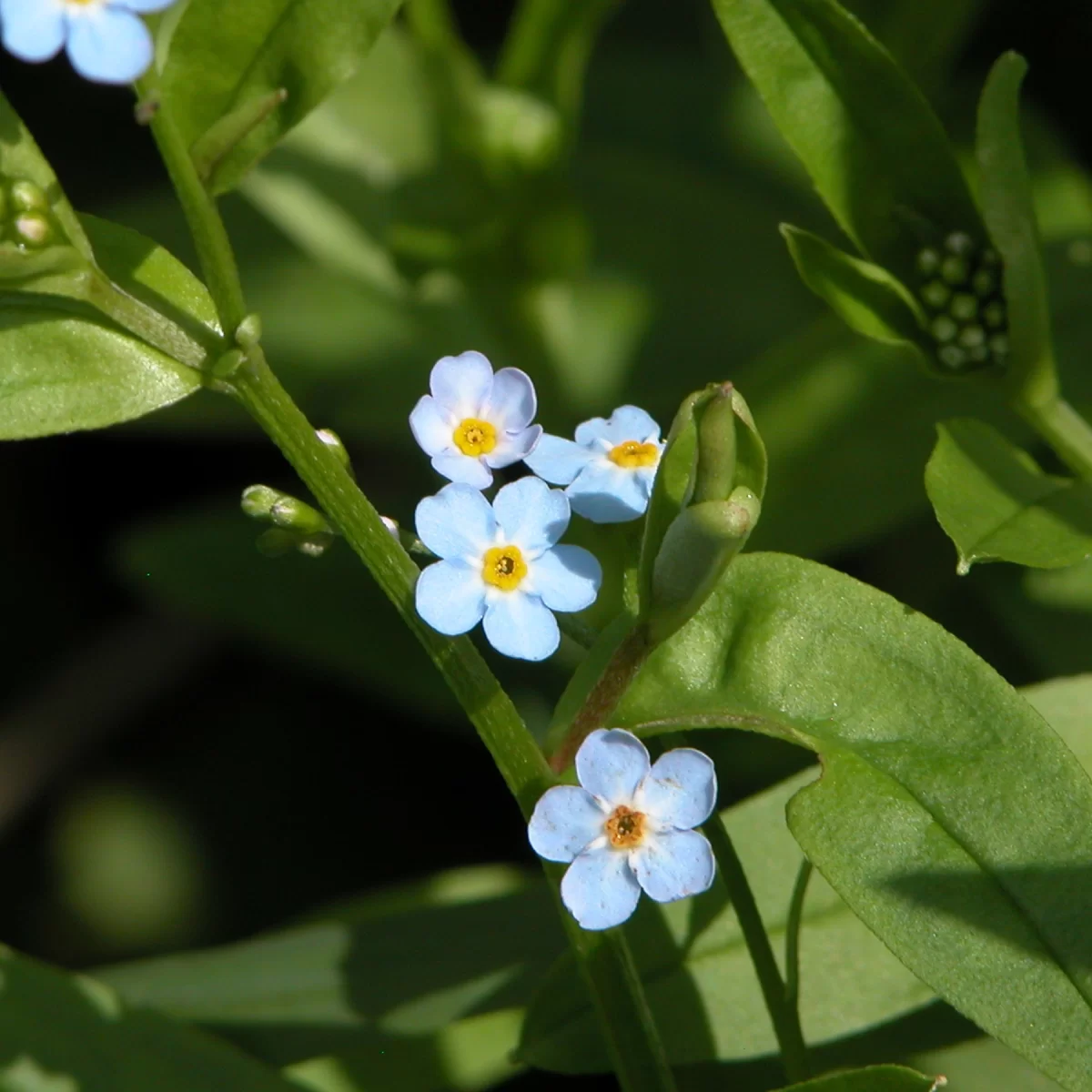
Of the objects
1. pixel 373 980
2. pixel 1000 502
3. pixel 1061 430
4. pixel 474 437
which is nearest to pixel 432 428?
pixel 474 437

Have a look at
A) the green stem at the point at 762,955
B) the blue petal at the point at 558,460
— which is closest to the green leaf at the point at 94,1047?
the green stem at the point at 762,955

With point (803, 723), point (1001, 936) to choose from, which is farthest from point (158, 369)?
point (1001, 936)

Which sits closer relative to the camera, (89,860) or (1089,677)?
(1089,677)

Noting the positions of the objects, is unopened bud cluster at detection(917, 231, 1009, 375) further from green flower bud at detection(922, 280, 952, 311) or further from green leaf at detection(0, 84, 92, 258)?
green leaf at detection(0, 84, 92, 258)

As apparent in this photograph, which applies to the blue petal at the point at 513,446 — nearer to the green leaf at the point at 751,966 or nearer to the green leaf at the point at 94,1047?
the green leaf at the point at 751,966

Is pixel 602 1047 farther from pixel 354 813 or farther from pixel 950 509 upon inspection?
pixel 354 813

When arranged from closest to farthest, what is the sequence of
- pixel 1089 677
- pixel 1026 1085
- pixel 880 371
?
pixel 1089 677 → pixel 1026 1085 → pixel 880 371

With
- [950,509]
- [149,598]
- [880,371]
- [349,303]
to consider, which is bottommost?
[950,509]

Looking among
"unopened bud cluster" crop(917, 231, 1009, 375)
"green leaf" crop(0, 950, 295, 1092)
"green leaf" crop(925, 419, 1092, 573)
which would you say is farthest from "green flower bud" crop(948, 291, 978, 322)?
"green leaf" crop(0, 950, 295, 1092)
